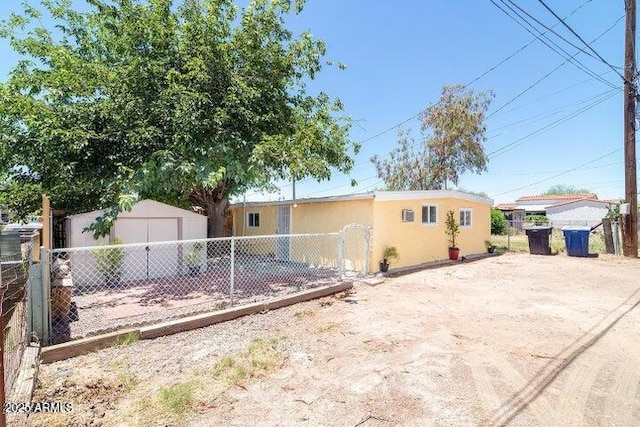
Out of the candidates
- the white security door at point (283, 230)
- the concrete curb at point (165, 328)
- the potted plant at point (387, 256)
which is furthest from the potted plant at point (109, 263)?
the potted plant at point (387, 256)

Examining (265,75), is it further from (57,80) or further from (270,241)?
(270,241)

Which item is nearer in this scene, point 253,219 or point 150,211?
point 150,211

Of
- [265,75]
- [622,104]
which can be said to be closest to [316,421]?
[265,75]

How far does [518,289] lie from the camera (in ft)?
25.6

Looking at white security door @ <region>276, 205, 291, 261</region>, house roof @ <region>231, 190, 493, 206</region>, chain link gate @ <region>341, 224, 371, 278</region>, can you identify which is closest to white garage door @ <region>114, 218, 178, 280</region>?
white security door @ <region>276, 205, 291, 261</region>

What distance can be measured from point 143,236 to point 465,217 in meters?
11.5

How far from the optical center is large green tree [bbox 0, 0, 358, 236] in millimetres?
7598

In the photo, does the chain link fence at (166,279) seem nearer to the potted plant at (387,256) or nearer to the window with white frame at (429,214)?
the potted plant at (387,256)

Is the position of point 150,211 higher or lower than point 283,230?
higher

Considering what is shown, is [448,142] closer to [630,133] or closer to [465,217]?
[465,217]

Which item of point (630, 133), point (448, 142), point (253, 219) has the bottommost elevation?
point (253, 219)

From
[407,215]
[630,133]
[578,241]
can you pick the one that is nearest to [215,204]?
[407,215]

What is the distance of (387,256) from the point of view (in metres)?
10.0

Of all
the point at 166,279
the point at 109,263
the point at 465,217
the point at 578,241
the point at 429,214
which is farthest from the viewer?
the point at 465,217
